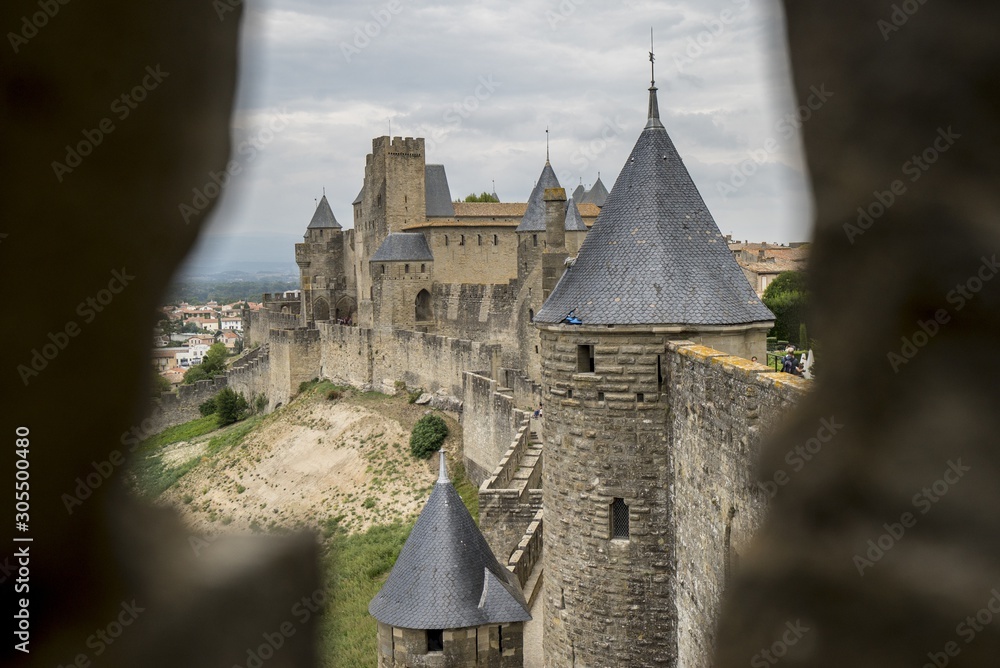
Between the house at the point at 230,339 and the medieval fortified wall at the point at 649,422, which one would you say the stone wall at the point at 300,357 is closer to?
the house at the point at 230,339

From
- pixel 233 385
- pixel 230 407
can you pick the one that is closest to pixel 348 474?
pixel 230 407

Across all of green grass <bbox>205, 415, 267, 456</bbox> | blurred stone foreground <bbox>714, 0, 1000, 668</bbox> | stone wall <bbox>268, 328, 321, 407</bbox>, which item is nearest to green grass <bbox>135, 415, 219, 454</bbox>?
green grass <bbox>205, 415, 267, 456</bbox>

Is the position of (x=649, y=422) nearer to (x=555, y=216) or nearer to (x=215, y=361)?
(x=555, y=216)

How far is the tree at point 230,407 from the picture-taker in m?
55.6

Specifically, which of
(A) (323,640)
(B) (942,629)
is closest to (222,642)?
(A) (323,640)

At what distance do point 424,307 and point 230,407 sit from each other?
53.0ft

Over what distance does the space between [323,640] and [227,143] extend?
3.35ft

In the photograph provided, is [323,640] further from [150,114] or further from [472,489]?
[472,489]

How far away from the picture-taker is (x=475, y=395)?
32688 millimetres

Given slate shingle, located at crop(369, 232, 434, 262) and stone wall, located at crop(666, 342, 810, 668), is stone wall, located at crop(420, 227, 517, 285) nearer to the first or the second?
slate shingle, located at crop(369, 232, 434, 262)

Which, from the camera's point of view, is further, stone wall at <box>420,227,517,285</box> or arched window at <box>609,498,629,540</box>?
stone wall at <box>420,227,517,285</box>

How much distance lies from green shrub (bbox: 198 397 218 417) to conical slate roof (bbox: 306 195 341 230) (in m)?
13.3

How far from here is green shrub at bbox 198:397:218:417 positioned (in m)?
58.9

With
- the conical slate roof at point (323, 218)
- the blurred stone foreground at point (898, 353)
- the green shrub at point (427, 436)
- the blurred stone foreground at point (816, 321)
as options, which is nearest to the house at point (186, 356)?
the blurred stone foreground at point (816, 321)
